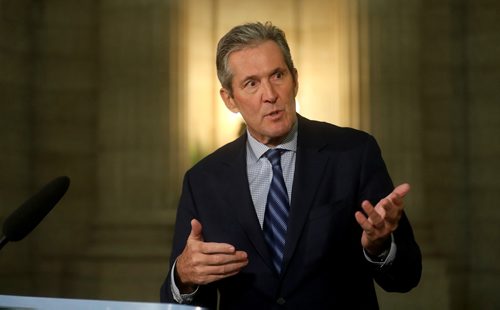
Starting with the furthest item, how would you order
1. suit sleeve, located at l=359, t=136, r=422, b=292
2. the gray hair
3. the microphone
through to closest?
the gray hair → suit sleeve, located at l=359, t=136, r=422, b=292 → the microphone

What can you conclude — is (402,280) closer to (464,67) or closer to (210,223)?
(210,223)

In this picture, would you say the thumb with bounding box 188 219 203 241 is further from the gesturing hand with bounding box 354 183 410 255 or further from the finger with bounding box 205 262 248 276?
the gesturing hand with bounding box 354 183 410 255

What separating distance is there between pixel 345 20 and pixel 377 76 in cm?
62

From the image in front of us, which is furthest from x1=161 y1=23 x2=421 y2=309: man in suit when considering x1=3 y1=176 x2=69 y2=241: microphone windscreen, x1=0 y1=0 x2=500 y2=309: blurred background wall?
x1=0 y1=0 x2=500 y2=309: blurred background wall

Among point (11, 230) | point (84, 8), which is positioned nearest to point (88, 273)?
point (84, 8)

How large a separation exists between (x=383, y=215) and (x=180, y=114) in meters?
4.72

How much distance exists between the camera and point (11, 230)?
5.30 feet

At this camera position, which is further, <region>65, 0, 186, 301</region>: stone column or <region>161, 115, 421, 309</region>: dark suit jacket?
<region>65, 0, 186, 301</region>: stone column

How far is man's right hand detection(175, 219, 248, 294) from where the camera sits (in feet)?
7.00

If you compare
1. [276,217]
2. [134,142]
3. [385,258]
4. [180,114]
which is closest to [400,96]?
[180,114]

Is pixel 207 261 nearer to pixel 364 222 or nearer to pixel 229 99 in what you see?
pixel 364 222

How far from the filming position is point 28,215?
5.37ft

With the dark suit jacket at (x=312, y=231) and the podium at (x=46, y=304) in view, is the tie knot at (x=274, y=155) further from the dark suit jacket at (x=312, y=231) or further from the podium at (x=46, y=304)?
the podium at (x=46, y=304)

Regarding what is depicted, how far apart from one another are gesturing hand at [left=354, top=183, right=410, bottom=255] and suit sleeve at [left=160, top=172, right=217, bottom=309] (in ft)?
1.97
